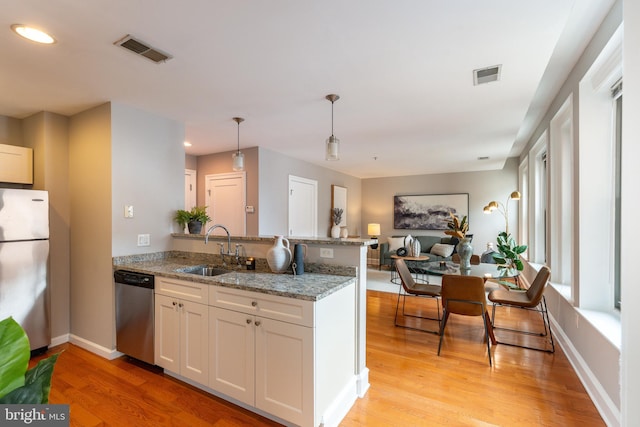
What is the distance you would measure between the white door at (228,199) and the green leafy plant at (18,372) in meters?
4.07

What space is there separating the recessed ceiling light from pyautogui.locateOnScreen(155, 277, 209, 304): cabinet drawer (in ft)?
5.69

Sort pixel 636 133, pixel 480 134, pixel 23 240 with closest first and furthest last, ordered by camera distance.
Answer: pixel 636 133 → pixel 23 240 → pixel 480 134

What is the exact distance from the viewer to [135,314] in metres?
2.60

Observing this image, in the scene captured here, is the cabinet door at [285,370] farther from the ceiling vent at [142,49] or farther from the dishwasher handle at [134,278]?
the ceiling vent at [142,49]

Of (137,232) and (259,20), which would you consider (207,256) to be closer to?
(137,232)

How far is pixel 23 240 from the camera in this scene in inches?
107

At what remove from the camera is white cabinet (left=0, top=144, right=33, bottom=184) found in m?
2.92

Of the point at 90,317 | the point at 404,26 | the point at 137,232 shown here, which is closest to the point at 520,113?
the point at 404,26

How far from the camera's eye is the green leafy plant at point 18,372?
0.50 m

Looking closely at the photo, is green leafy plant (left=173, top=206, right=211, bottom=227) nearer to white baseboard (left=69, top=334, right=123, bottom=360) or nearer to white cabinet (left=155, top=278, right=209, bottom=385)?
white cabinet (left=155, top=278, right=209, bottom=385)

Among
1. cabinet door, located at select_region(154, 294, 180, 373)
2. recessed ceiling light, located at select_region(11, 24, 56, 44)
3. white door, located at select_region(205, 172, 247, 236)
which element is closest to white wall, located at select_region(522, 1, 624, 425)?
cabinet door, located at select_region(154, 294, 180, 373)

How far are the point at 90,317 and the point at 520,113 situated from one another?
4.92 metres

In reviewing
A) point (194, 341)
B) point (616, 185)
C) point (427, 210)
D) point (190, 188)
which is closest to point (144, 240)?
point (194, 341)

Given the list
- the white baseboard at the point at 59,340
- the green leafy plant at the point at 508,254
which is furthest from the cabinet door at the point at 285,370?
the green leafy plant at the point at 508,254
